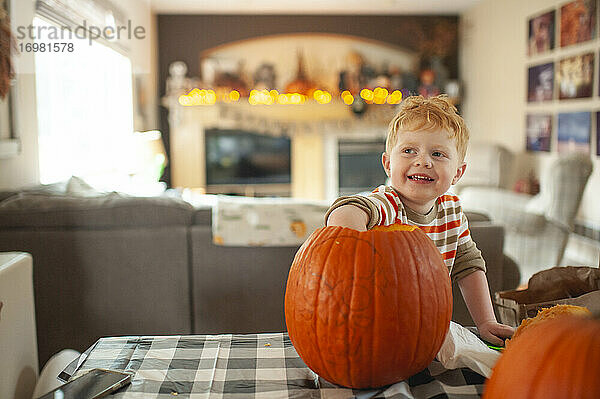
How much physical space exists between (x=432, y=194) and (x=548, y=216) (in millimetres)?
3172

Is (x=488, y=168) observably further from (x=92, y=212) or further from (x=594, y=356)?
(x=594, y=356)

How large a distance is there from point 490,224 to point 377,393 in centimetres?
174

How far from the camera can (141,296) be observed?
2.34 meters

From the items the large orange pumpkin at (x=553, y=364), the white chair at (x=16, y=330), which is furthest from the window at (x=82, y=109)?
the large orange pumpkin at (x=553, y=364)

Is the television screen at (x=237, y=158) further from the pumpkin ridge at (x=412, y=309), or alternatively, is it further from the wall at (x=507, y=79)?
the pumpkin ridge at (x=412, y=309)

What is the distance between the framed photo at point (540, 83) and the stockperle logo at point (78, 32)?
388 cm

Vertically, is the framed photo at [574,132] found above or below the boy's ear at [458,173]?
above

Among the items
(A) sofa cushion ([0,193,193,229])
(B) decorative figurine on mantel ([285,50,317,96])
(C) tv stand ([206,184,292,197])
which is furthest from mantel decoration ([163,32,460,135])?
(A) sofa cushion ([0,193,193,229])

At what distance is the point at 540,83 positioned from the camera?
5348 mm

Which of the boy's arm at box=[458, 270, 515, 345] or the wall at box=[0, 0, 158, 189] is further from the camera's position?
the wall at box=[0, 0, 158, 189]

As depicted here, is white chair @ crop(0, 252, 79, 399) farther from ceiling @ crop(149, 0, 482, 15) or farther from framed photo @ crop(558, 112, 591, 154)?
ceiling @ crop(149, 0, 482, 15)

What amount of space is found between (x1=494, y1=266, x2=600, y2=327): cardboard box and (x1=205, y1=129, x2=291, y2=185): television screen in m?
6.18

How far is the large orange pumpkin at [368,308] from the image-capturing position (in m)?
0.77

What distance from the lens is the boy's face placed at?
1.02 m
